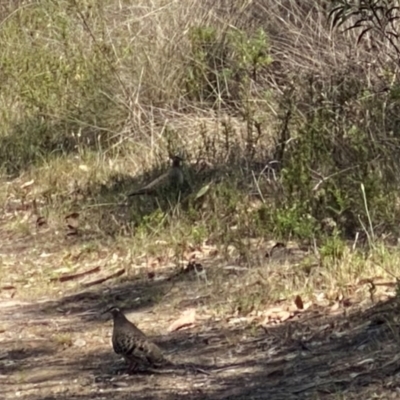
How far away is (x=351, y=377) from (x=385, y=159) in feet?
9.19

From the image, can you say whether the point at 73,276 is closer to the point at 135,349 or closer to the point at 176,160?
the point at 176,160

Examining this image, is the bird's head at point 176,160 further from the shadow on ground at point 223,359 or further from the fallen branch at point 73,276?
the shadow on ground at point 223,359

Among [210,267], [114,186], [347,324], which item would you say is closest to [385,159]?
[210,267]

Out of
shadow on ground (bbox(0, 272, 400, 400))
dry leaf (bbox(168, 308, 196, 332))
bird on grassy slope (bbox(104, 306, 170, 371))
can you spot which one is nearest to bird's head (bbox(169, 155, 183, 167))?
shadow on ground (bbox(0, 272, 400, 400))

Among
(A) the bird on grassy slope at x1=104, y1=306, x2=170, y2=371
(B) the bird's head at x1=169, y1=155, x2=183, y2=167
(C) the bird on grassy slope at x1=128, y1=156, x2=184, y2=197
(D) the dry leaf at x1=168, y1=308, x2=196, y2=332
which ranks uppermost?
(A) the bird on grassy slope at x1=104, y1=306, x2=170, y2=371

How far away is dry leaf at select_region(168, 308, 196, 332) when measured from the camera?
7094mm

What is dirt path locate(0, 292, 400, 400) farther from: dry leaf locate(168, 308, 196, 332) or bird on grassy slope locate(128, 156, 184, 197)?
bird on grassy slope locate(128, 156, 184, 197)

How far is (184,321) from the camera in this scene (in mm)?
7137

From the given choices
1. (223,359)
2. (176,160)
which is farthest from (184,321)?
(176,160)

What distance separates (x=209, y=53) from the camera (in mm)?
11102

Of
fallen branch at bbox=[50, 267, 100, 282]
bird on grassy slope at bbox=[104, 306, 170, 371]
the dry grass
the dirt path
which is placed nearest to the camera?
the dirt path

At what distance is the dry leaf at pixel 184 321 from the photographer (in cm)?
709

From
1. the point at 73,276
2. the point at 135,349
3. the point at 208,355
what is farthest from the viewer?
the point at 73,276

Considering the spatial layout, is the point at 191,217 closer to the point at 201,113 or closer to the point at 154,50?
the point at 201,113
